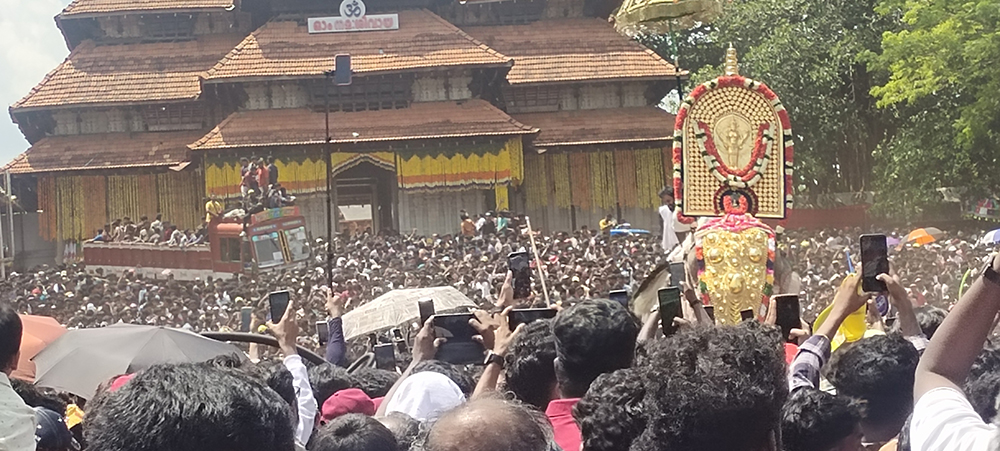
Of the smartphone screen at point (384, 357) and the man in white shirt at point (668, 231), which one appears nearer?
the smartphone screen at point (384, 357)

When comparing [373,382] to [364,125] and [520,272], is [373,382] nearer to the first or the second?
[520,272]

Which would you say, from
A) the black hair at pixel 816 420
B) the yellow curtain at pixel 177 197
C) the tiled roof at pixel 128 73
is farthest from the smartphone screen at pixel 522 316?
the tiled roof at pixel 128 73

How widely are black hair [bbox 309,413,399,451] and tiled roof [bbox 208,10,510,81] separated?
2175cm

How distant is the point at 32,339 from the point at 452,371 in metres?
2.67

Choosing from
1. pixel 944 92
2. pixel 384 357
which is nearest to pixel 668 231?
pixel 384 357

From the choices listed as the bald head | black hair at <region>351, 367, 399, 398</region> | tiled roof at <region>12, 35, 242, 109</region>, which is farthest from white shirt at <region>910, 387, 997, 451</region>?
tiled roof at <region>12, 35, 242, 109</region>

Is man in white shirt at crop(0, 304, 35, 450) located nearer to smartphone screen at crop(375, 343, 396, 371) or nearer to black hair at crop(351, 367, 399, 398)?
black hair at crop(351, 367, 399, 398)

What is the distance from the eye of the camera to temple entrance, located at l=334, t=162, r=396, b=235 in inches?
1008

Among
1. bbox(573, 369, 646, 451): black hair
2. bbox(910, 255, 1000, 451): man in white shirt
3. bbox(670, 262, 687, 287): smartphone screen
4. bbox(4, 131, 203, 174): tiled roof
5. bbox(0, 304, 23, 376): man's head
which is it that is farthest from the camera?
bbox(4, 131, 203, 174): tiled roof

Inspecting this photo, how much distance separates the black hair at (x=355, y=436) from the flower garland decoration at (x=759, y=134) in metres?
5.62

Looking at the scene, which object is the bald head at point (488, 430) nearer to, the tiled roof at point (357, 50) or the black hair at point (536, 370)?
the black hair at point (536, 370)

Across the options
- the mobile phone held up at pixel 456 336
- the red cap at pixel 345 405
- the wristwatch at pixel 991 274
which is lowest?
the red cap at pixel 345 405

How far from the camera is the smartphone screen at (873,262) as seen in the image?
11.3ft

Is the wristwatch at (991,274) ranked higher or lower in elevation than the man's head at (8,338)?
higher
